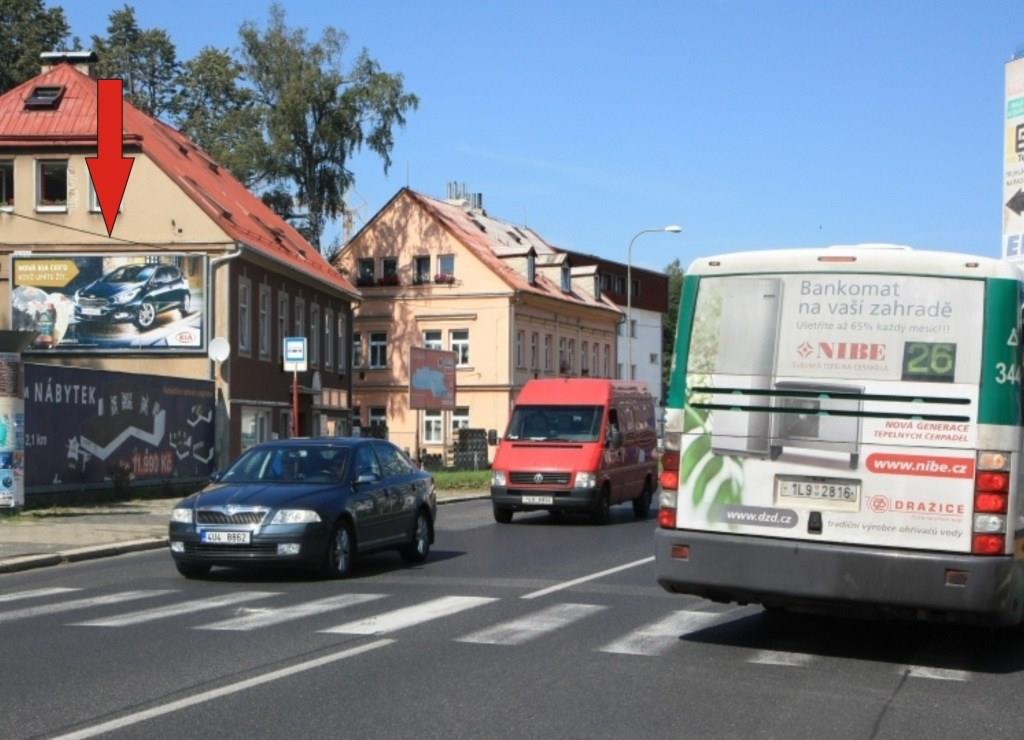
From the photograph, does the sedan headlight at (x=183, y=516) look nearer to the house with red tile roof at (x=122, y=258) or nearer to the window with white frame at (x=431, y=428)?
the house with red tile roof at (x=122, y=258)

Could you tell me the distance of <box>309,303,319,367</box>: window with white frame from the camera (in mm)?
49331

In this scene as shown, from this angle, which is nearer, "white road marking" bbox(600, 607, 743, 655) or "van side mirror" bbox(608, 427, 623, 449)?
"white road marking" bbox(600, 607, 743, 655)

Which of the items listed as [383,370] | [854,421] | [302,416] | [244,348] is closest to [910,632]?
[854,421]

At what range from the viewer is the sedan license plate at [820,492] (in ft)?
32.8

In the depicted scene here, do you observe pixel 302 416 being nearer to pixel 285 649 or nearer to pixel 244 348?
pixel 244 348

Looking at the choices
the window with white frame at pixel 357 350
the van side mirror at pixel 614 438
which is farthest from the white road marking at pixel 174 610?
the window with white frame at pixel 357 350

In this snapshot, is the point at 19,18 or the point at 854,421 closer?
the point at 854,421

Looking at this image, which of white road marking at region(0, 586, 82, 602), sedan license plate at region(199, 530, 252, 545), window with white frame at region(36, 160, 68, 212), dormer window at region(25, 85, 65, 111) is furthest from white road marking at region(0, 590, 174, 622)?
dormer window at region(25, 85, 65, 111)

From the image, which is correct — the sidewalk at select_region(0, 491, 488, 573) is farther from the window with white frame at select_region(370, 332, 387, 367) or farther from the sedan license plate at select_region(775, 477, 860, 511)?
the window with white frame at select_region(370, 332, 387, 367)

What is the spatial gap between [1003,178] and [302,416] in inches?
1001

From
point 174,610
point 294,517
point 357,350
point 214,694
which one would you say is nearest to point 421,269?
point 357,350

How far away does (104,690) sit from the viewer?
8.71 metres

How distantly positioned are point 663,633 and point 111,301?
104 feet

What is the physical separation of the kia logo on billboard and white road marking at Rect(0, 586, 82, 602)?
782 centimetres
